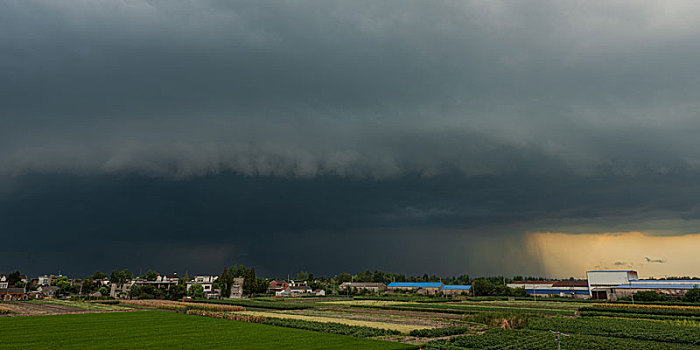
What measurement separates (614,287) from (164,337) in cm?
11799

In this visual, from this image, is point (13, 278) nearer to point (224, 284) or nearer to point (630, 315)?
point (224, 284)

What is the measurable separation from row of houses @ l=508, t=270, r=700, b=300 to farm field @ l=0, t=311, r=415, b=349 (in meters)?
99.5

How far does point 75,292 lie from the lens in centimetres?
13588

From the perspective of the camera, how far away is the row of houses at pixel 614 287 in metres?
105

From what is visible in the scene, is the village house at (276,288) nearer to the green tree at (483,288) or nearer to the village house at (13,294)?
the village house at (13,294)

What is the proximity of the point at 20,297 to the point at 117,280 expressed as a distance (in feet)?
131

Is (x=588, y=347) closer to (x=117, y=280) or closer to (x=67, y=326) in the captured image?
(x=67, y=326)

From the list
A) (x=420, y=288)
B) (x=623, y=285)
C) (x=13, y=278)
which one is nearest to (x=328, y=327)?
(x=623, y=285)

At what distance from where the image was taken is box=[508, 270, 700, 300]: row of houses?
104688mm

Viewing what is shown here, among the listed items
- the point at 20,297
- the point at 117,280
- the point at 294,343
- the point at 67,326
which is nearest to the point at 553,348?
the point at 294,343

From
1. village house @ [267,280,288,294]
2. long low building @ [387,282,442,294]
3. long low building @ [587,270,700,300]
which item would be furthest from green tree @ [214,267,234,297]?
long low building @ [587,270,700,300]

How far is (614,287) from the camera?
364 feet

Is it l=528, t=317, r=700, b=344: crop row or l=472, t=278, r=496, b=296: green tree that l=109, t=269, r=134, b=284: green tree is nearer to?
l=472, t=278, r=496, b=296: green tree

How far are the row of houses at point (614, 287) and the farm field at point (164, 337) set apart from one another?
9951 centimetres
